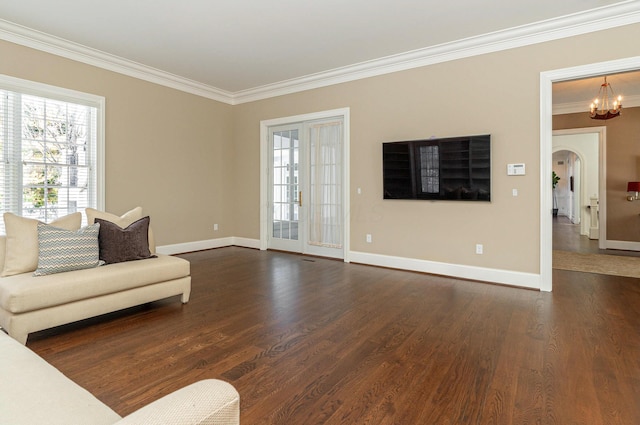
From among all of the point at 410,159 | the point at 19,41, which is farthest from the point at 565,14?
the point at 19,41

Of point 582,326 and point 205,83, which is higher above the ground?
point 205,83

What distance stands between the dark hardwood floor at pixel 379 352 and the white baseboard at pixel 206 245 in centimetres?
219

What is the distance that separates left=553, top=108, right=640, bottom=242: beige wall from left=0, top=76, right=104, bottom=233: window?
29.0 ft

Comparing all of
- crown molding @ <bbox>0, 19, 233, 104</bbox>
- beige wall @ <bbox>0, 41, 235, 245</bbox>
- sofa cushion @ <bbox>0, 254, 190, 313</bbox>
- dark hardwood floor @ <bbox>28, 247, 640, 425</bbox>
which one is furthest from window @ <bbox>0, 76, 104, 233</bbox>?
dark hardwood floor @ <bbox>28, 247, 640, 425</bbox>

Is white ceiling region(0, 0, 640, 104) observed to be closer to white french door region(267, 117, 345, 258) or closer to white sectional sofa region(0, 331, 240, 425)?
white french door region(267, 117, 345, 258)

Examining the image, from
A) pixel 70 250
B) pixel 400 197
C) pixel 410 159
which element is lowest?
pixel 70 250

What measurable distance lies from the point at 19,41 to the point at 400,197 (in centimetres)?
523

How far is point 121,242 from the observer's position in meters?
3.29

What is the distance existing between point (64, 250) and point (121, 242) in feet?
1.53

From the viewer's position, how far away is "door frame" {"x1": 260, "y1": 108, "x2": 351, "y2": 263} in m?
5.57

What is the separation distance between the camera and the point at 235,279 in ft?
14.7

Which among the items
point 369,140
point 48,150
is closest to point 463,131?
point 369,140

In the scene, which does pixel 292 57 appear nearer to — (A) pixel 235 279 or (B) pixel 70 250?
(A) pixel 235 279

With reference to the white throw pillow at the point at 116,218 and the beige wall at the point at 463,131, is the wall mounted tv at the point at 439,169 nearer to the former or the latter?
the beige wall at the point at 463,131
